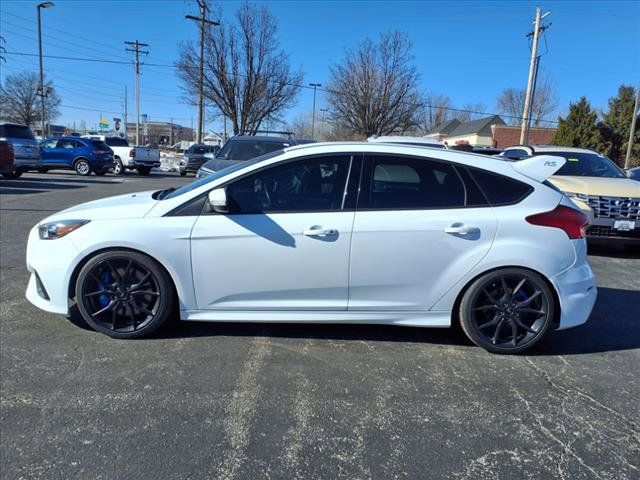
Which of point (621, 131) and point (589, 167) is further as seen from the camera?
point (621, 131)

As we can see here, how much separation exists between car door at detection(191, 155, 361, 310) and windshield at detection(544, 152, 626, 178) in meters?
6.39

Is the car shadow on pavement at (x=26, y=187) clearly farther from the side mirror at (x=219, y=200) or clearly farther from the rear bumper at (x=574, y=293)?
the rear bumper at (x=574, y=293)

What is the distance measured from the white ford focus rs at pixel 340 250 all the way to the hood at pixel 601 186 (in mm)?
4175

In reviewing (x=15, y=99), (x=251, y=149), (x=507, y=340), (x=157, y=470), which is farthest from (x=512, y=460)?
(x=15, y=99)

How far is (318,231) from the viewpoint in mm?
3467

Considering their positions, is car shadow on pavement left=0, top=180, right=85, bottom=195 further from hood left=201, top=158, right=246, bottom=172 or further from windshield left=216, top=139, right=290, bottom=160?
windshield left=216, top=139, right=290, bottom=160

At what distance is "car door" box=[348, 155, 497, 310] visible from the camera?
3.51 meters

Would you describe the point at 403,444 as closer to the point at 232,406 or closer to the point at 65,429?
the point at 232,406

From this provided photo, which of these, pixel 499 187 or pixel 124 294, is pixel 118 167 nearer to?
pixel 124 294

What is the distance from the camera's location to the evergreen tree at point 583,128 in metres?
33.1

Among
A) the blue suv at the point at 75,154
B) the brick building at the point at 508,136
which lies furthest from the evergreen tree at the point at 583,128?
the blue suv at the point at 75,154

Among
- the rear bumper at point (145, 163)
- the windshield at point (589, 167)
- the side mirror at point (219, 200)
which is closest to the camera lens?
the side mirror at point (219, 200)

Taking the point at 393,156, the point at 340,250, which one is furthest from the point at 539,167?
the point at 340,250

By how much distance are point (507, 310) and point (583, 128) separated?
35283 mm
